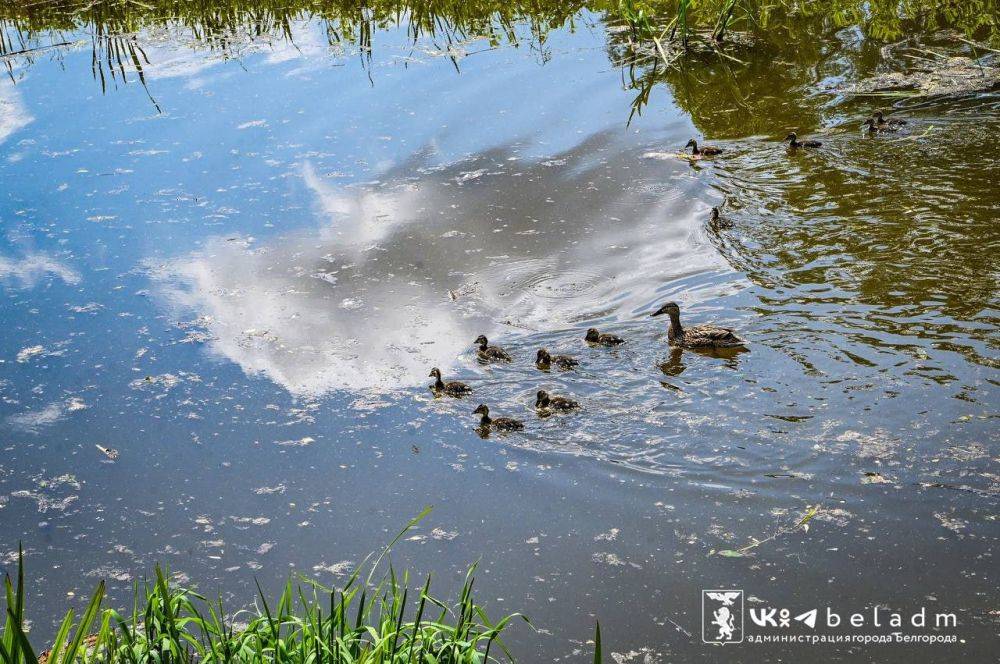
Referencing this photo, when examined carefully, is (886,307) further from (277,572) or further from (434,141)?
(434,141)

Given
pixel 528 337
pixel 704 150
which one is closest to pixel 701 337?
pixel 528 337

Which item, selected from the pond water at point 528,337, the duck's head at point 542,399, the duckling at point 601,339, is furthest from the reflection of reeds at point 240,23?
the duck's head at point 542,399

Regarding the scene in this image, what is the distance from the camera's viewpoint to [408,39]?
53.4 feet

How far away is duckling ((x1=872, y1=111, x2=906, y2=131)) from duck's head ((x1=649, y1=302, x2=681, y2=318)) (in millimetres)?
4449

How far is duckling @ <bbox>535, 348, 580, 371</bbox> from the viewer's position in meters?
8.06

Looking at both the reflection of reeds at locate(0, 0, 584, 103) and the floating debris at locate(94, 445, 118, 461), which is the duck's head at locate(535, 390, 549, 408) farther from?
the reflection of reeds at locate(0, 0, 584, 103)

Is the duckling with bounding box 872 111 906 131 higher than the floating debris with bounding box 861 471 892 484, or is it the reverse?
the duckling with bounding box 872 111 906 131

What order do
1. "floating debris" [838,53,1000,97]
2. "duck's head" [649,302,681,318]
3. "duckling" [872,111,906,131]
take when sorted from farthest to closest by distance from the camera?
"floating debris" [838,53,1000,97] < "duckling" [872,111,906,131] < "duck's head" [649,302,681,318]

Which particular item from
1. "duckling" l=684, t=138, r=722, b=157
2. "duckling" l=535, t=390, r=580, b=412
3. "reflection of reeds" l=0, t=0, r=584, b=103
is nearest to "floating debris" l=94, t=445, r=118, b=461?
"duckling" l=535, t=390, r=580, b=412

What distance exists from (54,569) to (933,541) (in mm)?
5207

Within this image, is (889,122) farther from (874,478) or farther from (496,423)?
(496,423)

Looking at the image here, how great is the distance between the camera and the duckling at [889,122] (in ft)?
37.8

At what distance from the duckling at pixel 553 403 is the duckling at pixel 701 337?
1.14 metres

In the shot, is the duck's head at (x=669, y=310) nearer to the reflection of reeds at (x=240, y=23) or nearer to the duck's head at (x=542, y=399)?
the duck's head at (x=542, y=399)
